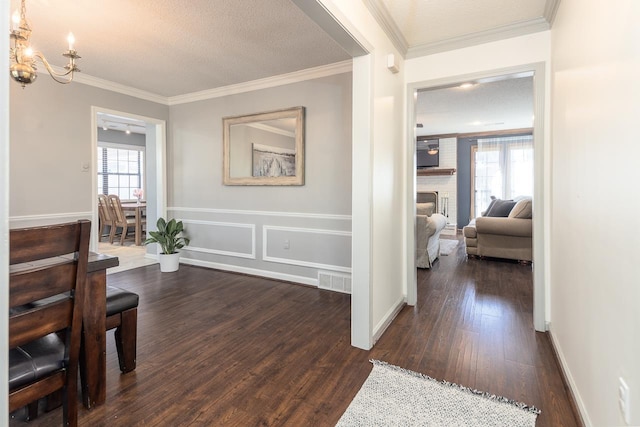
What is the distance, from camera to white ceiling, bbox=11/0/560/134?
2324 mm

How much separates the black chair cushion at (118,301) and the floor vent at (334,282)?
2.08 metres

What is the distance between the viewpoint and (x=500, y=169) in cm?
759

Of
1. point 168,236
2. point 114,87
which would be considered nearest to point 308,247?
point 168,236

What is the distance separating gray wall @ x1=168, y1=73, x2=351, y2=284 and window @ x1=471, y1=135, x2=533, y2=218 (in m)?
5.62

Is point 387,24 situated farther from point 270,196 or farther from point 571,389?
point 571,389

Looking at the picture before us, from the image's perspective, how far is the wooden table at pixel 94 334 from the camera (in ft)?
5.05

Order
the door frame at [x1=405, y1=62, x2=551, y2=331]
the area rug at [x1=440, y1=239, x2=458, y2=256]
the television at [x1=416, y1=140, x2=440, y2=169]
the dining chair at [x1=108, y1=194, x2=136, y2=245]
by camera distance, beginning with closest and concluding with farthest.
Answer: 1. the door frame at [x1=405, y1=62, x2=551, y2=331]
2. the area rug at [x1=440, y1=239, x2=458, y2=256]
3. the dining chair at [x1=108, y1=194, x2=136, y2=245]
4. the television at [x1=416, y1=140, x2=440, y2=169]

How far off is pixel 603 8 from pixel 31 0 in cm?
342

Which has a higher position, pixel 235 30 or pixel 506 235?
pixel 235 30

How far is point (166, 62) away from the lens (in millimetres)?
3393

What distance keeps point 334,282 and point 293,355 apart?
1.45m

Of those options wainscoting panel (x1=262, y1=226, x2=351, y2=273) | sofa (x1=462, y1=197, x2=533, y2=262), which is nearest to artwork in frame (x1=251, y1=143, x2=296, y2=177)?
wainscoting panel (x1=262, y1=226, x2=351, y2=273)

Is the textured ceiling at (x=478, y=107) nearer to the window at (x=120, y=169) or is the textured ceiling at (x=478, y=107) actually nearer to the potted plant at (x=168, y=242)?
the potted plant at (x=168, y=242)

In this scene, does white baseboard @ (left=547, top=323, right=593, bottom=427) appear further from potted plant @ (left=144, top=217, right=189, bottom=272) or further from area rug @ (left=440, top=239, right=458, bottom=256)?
potted plant @ (left=144, top=217, right=189, bottom=272)
